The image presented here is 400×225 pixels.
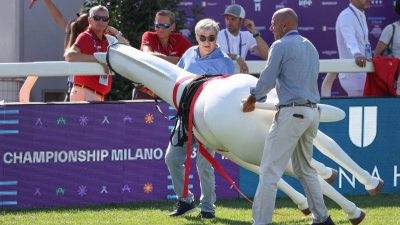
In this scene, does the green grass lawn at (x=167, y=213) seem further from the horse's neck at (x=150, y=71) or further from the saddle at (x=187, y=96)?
the horse's neck at (x=150, y=71)

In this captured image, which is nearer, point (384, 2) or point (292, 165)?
point (292, 165)

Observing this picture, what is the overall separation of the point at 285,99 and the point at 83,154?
2928 mm

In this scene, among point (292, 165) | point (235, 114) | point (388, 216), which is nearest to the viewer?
point (235, 114)

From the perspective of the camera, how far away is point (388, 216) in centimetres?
746

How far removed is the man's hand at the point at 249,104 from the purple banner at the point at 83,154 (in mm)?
2619

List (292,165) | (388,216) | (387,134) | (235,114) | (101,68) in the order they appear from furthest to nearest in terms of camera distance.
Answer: (387,134), (101,68), (388,216), (292,165), (235,114)

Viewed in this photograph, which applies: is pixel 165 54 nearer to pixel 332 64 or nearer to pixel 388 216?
pixel 332 64

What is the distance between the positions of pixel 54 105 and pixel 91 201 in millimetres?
1048

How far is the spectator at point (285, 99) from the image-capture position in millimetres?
6023

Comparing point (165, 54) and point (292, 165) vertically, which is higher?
point (165, 54)

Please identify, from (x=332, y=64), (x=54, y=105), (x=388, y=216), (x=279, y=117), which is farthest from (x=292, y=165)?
(x=54, y=105)

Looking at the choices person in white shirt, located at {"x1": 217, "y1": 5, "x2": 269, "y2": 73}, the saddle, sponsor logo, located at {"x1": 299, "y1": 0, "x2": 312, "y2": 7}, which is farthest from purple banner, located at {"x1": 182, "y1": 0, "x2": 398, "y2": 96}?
the saddle

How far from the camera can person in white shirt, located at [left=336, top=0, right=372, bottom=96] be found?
9117 millimetres

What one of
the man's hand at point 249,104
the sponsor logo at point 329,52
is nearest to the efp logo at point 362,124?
the man's hand at point 249,104
